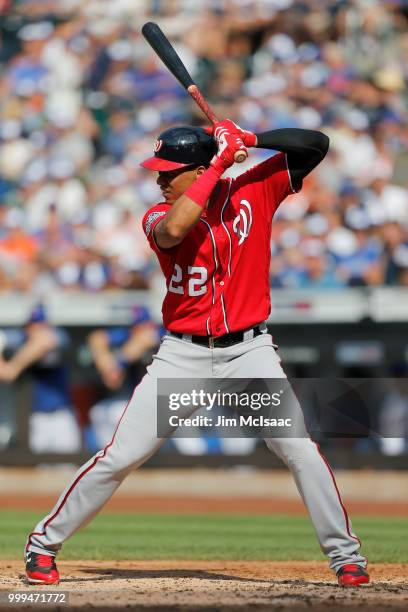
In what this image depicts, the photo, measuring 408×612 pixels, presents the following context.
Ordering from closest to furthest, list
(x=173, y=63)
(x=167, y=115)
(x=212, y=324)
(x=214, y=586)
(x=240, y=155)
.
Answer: (x=240, y=155) < (x=212, y=324) < (x=214, y=586) < (x=173, y=63) < (x=167, y=115)

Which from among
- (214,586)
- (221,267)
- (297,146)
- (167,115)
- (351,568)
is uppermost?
(167,115)

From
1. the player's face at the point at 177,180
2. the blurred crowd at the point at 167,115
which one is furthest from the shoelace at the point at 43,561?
the blurred crowd at the point at 167,115

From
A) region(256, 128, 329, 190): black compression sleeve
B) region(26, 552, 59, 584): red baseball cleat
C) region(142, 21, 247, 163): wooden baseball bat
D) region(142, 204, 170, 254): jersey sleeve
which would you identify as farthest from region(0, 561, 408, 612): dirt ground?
region(142, 21, 247, 163): wooden baseball bat

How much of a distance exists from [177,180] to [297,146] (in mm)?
506

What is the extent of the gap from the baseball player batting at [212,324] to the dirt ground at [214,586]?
0.68ft

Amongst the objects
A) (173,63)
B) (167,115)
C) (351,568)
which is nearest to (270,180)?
(173,63)

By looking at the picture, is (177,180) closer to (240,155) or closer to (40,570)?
(240,155)

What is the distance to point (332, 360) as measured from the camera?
10.1 m

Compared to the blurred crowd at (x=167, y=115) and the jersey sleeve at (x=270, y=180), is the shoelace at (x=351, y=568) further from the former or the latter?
the blurred crowd at (x=167, y=115)

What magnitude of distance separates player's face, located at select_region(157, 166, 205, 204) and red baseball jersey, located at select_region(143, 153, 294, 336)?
85 mm

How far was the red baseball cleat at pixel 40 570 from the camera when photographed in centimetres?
442

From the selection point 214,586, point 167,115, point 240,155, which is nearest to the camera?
point 240,155

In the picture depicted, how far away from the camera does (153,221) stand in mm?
4410

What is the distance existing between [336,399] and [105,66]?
9.22 m
